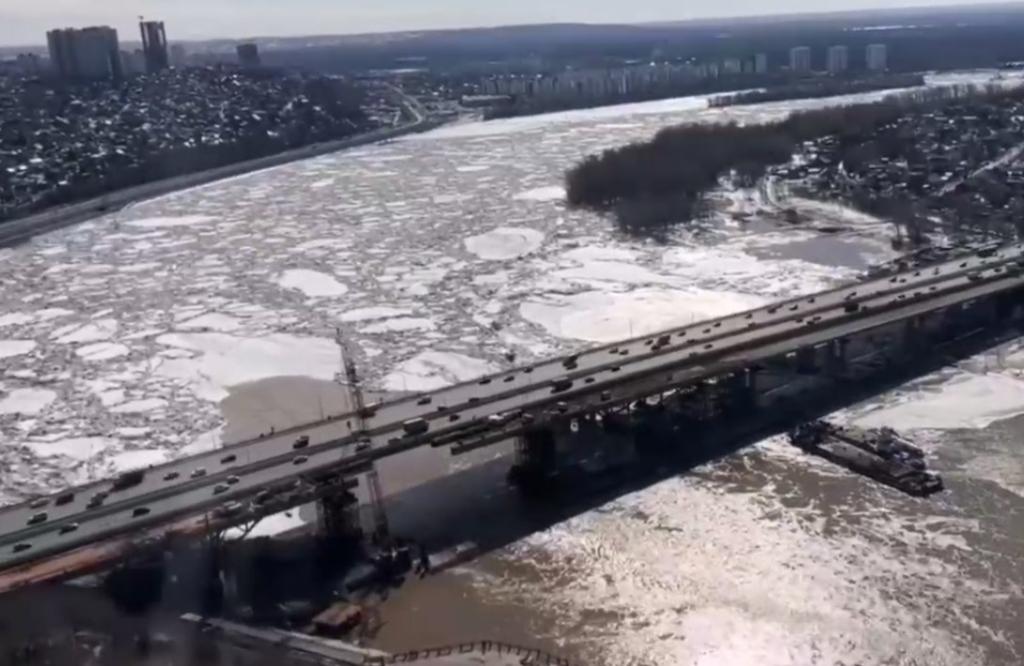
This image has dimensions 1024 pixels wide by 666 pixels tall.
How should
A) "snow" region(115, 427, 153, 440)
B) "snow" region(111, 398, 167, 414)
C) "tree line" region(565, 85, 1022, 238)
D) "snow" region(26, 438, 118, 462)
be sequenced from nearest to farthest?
"snow" region(26, 438, 118, 462) → "snow" region(115, 427, 153, 440) → "snow" region(111, 398, 167, 414) → "tree line" region(565, 85, 1022, 238)

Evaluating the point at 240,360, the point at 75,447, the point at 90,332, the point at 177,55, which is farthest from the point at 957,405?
the point at 177,55

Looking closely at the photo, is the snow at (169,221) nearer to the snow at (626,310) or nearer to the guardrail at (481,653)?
the snow at (626,310)

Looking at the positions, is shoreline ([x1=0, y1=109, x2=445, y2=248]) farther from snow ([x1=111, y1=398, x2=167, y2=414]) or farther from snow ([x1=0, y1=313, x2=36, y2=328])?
snow ([x1=111, y1=398, x2=167, y2=414])

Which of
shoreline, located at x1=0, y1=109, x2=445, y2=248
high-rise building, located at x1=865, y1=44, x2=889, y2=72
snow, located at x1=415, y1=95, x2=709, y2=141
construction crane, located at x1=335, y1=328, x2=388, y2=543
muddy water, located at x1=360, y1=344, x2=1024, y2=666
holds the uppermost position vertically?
high-rise building, located at x1=865, y1=44, x2=889, y2=72

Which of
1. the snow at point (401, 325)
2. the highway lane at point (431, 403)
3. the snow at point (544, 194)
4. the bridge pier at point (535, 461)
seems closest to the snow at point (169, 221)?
the snow at point (544, 194)

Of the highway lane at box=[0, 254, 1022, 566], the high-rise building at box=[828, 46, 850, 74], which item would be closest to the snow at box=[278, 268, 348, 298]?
the highway lane at box=[0, 254, 1022, 566]

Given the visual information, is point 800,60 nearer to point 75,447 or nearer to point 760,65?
point 760,65
